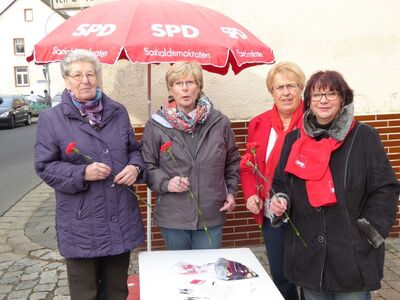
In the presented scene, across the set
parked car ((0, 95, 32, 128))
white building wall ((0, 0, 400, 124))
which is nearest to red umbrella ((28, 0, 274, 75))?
white building wall ((0, 0, 400, 124))

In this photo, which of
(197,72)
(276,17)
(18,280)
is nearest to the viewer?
(197,72)

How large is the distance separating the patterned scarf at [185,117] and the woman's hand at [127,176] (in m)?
0.40

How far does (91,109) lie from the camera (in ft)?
8.91

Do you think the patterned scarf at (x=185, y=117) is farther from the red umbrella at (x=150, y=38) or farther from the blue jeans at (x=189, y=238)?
the blue jeans at (x=189, y=238)

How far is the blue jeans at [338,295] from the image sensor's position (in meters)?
2.38

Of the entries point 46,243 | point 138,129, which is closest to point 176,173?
point 138,129

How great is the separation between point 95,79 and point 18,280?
107 inches

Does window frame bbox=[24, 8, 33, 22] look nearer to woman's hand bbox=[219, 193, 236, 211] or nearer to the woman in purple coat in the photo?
the woman in purple coat

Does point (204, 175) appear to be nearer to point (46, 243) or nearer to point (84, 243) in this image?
point (84, 243)

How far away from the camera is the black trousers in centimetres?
285

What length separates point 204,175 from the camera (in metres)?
2.91

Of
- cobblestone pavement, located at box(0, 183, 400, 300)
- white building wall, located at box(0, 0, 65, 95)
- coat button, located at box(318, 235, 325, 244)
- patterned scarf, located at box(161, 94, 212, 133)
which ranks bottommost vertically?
cobblestone pavement, located at box(0, 183, 400, 300)

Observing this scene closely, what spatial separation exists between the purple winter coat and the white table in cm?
27

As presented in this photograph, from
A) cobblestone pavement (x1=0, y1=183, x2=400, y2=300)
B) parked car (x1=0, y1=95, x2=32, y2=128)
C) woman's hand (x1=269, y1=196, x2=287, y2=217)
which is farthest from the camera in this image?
parked car (x1=0, y1=95, x2=32, y2=128)
